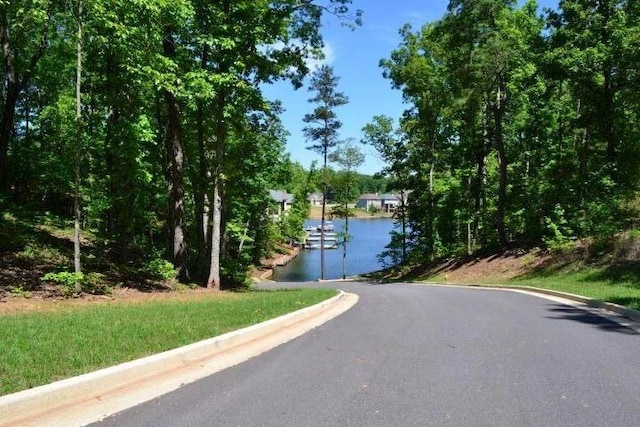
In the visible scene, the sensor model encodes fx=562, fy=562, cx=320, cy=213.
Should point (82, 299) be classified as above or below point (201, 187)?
below

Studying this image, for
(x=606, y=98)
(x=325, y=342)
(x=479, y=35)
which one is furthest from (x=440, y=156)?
(x=325, y=342)

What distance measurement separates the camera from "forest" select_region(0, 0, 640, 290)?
1528 cm

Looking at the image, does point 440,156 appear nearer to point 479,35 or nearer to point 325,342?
point 479,35

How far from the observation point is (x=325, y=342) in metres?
7.88

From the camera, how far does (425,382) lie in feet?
18.6

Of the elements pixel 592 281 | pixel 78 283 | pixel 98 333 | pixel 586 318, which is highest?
pixel 78 283

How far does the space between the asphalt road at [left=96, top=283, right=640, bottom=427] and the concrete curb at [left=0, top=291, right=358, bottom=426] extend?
0.45m

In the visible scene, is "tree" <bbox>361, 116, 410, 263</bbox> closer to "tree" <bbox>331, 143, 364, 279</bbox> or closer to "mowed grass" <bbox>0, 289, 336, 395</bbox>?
"tree" <bbox>331, 143, 364, 279</bbox>

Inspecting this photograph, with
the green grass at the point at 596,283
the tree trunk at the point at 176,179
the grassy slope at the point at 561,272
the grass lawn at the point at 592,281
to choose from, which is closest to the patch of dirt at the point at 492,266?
the grassy slope at the point at 561,272

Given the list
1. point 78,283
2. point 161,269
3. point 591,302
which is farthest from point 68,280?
point 591,302

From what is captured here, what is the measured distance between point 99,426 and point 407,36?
31.6 metres

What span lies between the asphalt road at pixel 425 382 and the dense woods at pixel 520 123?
15826 millimetres

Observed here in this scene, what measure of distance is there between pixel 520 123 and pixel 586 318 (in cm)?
2771

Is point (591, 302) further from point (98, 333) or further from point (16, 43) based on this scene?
point (16, 43)
